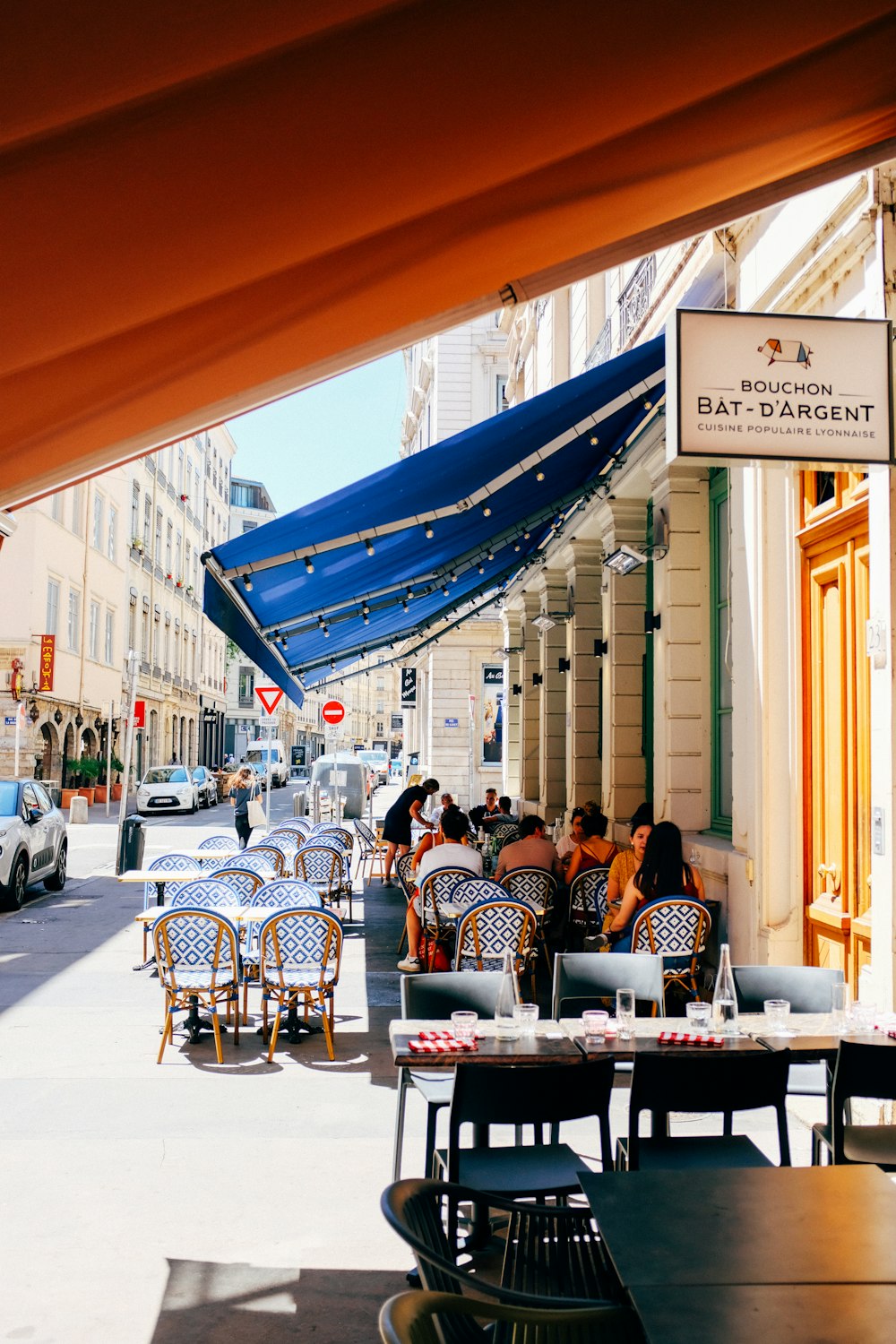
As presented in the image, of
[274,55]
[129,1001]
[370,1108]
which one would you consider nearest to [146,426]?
[274,55]

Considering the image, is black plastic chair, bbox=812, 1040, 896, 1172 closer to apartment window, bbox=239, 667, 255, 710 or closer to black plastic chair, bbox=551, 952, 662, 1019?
black plastic chair, bbox=551, 952, 662, 1019

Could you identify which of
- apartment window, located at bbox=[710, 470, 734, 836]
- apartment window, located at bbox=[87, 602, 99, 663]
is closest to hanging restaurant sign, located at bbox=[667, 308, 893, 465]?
apartment window, located at bbox=[710, 470, 734, 836]

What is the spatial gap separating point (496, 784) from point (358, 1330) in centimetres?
2677

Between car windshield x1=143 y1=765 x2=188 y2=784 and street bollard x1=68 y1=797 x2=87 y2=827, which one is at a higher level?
car windshield x1=143 y1=765 x2=188 y2=784

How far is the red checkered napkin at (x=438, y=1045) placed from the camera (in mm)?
4371

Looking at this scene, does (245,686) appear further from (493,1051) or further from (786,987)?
(493,1051)

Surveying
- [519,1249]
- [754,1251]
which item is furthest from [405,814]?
[754,1251]

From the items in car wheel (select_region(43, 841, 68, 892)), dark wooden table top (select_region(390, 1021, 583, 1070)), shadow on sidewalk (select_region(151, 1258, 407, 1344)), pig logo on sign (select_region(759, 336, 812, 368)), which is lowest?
shadow on sidewalk (select_region(151, 1258, 407, 1344))

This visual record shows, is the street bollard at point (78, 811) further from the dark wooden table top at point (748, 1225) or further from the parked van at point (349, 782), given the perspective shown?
the dark wooden table top at point (748, 1225)

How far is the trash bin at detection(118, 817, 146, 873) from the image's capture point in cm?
1472

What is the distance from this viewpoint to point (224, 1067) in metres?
7.12

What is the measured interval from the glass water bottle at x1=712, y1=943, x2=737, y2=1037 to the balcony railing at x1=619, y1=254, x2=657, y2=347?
25.0 ft

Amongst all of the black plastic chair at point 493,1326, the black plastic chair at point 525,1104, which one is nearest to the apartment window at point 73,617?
the black plastic chair at point 525,1104

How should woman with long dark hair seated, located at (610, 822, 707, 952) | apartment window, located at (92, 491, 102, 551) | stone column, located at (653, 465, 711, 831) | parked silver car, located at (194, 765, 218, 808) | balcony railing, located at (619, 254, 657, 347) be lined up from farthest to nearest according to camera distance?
apartment window, located at (92, 491, 102, 551) → parked silver car, located at (194, 765, 218, 808) → balcony railing, located at (619, 254, 657, 347) → stone column, located at (653, 465, 711, 831) → woman with long dark hair seated, located at (610, 822, 707, 952)
